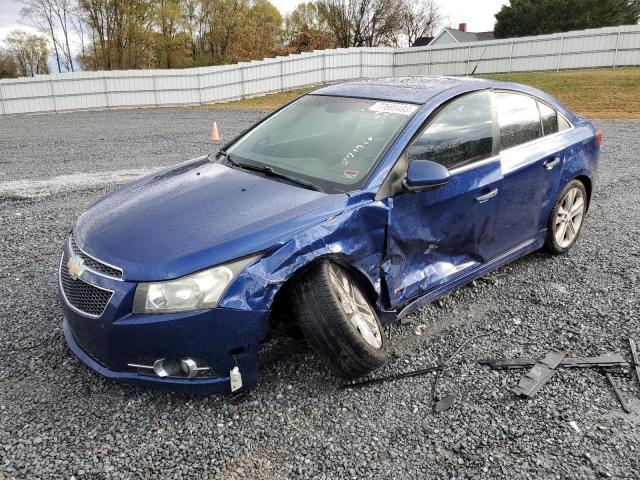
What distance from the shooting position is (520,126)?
4.07m

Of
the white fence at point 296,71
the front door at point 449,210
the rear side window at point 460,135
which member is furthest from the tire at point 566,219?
the white fence at point 296,71

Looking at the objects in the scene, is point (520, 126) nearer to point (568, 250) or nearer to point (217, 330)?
point (568, 250)

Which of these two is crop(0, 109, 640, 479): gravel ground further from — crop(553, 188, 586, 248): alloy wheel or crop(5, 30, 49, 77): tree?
crop(5, 30, 49, 77): tree

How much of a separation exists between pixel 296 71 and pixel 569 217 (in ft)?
79.0

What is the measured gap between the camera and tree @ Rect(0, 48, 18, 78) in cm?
5475

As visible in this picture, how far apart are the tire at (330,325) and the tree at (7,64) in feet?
205

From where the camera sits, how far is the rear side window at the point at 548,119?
4324mm

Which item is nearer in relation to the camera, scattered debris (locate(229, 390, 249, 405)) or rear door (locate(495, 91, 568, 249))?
scattered debris (locate(229, 390, 249, 405))

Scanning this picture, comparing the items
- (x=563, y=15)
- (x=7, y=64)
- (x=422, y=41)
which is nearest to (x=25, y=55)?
(x=7, y=64)

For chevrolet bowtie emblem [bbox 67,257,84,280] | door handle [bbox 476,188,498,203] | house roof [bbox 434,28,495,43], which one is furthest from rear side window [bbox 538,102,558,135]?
house roof [bbox 434,28,495,43]

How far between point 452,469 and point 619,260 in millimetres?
3304

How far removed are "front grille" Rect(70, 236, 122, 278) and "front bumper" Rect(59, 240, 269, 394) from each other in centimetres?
3

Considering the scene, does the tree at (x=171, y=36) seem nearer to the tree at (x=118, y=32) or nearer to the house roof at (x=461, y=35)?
the tree at (x=118, y=32)

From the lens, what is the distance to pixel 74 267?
9.16ft
